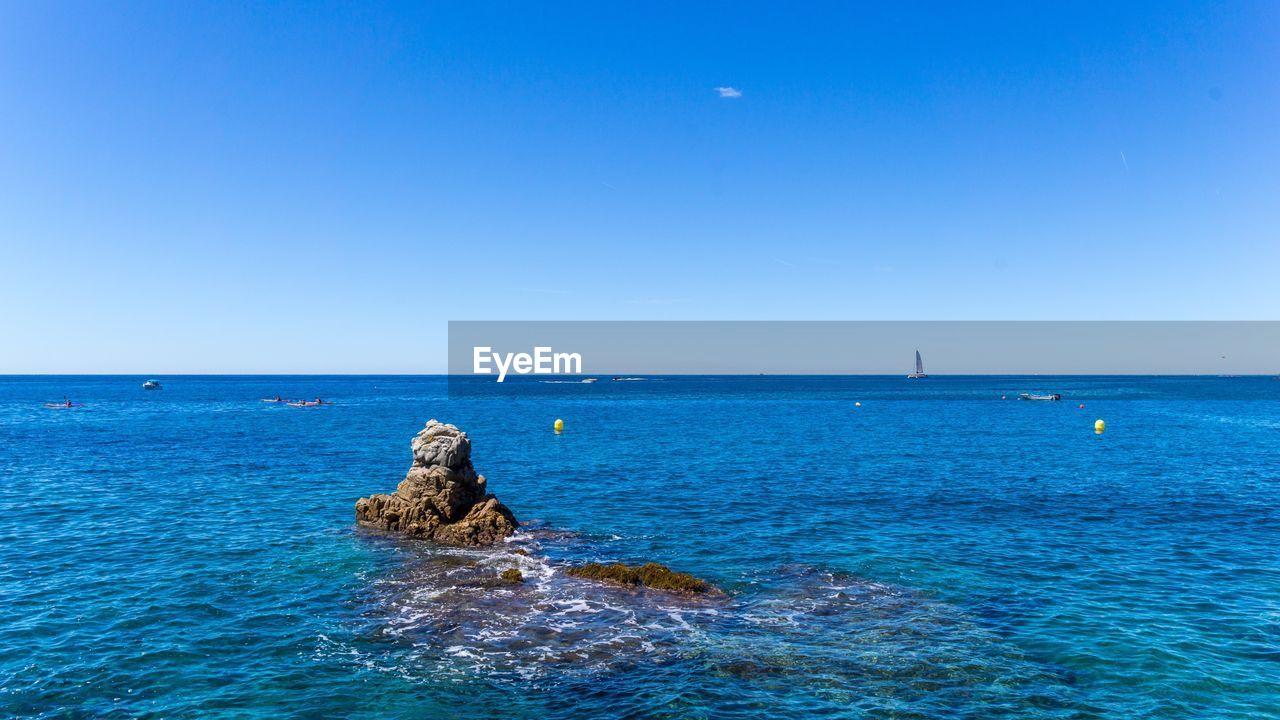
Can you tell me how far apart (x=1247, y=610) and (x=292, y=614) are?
36.0 metres

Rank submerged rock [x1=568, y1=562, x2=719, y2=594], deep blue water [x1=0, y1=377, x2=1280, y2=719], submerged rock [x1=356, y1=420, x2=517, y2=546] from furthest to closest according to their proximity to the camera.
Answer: submerged rock [x1=356, y1=420, x2=517, y2=546], submerged rock [x1=568, y1=562, x2=719, y2=594], deep blue water [x1=0, y1=377, x2=1280, y2=719]

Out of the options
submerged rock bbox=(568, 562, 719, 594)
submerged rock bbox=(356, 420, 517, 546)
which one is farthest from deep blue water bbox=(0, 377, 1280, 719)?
submerged rock bbox=(356, 420, 517, 546)

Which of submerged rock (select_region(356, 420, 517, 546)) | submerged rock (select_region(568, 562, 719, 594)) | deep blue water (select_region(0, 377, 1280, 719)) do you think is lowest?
deep blue water (select_region(0, 377, 1280, 719))

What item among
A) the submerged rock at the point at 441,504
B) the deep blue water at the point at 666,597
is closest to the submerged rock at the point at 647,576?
the deep blue water at the point at 666,597

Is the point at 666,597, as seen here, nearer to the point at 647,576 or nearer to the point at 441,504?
the point at 647,576

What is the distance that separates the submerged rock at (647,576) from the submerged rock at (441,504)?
859 cm

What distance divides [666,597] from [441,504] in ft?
55.3

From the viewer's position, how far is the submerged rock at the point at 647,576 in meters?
A: 27.6

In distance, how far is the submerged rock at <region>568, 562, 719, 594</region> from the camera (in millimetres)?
27594

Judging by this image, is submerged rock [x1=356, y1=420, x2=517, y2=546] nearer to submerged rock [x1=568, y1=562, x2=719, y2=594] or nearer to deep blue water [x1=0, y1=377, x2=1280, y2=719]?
deep blue water [x1=0, y1=377, x2=1280, y2=719]

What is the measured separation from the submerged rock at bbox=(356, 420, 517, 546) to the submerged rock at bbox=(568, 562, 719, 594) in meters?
8.59

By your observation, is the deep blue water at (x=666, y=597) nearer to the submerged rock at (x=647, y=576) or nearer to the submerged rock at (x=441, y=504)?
the submerged rock at (x=647, y=576)

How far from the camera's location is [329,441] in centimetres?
8225

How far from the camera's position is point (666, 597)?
1054 inches
